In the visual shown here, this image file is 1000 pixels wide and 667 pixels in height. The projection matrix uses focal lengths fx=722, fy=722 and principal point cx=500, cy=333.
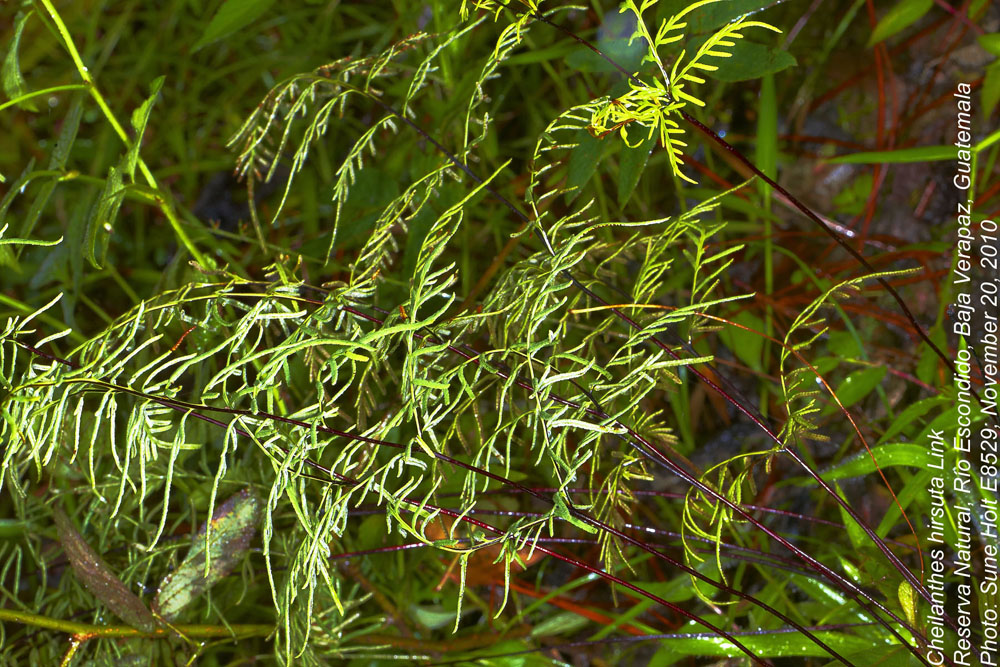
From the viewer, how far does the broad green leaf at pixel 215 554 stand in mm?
674

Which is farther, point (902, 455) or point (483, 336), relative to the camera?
point (483, 336)

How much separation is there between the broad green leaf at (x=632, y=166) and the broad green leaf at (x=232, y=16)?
38 cm

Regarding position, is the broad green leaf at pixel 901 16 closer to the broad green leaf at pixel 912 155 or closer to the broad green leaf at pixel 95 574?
the broad green leaf at pixel 912 155

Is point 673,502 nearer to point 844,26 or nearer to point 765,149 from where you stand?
point 765,149

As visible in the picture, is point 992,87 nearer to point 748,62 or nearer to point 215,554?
point 748,62

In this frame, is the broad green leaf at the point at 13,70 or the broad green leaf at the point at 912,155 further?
the broad green leaf at the point at 912,155

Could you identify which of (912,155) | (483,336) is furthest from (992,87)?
(483,336)

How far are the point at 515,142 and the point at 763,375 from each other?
1.56 ft

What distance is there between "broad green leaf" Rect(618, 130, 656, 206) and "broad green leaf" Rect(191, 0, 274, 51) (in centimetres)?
38

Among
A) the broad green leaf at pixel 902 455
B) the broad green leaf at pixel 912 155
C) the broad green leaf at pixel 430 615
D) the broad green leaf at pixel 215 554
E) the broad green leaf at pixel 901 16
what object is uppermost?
the broad green leaf at pixel 901 16

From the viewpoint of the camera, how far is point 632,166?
2.01 feet

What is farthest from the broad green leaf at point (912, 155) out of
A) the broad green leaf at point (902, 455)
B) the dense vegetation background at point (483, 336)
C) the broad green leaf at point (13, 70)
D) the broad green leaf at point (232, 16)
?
the broad green leaf at point (13, 70)

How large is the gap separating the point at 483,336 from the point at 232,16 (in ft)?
1.39

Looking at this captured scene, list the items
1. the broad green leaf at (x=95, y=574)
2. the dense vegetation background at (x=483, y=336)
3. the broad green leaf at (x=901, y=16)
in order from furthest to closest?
the broad green leaf at (x=901, y=16) < the broad green leaf at (x=95, y=574) < the dense vegetation background at (x=483, y=336)
